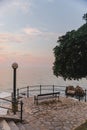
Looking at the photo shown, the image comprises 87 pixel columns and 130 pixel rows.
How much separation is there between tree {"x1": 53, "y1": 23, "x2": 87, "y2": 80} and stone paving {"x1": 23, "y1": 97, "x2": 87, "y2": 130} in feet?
7.81

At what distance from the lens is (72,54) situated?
61.1 feet

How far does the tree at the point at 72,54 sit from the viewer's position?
719 inches

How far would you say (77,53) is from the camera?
60.4 feet

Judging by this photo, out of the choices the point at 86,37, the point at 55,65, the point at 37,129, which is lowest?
the point at 37,129

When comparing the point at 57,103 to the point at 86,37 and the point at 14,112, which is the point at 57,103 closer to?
the point at 14,112

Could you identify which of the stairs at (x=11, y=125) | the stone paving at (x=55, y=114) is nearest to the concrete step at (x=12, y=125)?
the stairs at (x=11, y=125)

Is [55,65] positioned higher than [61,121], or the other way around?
[55,65]

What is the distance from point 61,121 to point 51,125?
1.05m

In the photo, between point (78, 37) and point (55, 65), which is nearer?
point (78, 37)

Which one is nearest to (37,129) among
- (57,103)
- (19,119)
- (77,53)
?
(19,119)

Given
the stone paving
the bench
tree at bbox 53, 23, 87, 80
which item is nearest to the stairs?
the stone paving

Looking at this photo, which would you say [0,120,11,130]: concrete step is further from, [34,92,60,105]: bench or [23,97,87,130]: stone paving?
[34,92,60,105]: bench

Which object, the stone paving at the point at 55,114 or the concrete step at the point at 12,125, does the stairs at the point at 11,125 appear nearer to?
the concrete step at the point at 12,125

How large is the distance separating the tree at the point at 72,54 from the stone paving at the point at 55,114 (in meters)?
2.38
